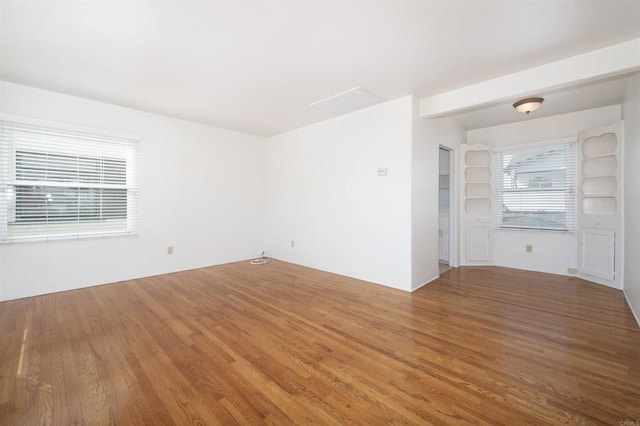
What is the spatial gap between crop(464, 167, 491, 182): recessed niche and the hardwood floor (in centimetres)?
221

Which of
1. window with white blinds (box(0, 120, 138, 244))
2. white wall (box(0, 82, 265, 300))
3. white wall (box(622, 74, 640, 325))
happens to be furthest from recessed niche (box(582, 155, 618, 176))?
window with white blinds (box(0, 120, 138, 244))

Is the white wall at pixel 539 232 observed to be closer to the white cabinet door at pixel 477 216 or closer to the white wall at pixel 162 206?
the white cabinet door at pixel 477 216

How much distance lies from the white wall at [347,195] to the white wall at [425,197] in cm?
12

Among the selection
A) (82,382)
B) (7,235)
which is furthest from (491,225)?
(7,235)

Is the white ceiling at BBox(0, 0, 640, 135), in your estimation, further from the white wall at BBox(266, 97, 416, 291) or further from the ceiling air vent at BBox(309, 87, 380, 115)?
the white wall at BBox(266, 97, 416, 291)

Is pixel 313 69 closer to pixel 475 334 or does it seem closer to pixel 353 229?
pixel 353 229

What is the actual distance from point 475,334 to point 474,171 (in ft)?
11.7

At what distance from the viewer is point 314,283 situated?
3.91m

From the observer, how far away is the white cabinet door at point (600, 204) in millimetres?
3660

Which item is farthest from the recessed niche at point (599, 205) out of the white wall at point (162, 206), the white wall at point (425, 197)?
the white wall at point (162, 206)

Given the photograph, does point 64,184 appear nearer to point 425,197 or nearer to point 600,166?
point 425,197

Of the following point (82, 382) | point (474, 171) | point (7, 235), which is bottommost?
point (82, 382)

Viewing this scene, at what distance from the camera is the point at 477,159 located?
508cm

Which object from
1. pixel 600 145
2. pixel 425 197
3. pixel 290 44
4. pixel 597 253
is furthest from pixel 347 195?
pixel 600 145
